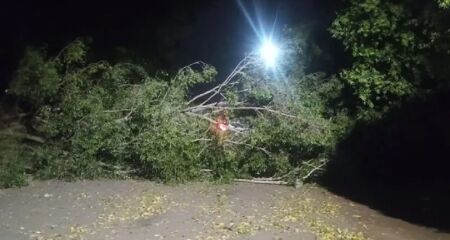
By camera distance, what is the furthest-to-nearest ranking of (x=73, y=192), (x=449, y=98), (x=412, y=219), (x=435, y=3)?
(x=449, y=98), (x=73, y=192), (x=412, y=219), (x=435, y=3)

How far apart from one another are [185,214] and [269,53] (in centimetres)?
439

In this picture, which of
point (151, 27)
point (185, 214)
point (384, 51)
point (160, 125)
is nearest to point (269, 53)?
point (384, 51)

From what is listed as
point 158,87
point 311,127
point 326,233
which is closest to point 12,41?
point 158,87

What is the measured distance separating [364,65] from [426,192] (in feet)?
8.63

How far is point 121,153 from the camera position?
1078cm

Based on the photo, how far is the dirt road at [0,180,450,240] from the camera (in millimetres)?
7418

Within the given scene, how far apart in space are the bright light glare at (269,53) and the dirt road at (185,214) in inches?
96.8

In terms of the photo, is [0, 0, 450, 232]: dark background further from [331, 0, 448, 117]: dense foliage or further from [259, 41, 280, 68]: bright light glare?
[259, 41, 280, 68]: bright light glare

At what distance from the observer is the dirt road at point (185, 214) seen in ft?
24.3

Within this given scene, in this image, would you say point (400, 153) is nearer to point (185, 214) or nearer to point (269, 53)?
point (269, 53)

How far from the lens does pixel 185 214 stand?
839 cm

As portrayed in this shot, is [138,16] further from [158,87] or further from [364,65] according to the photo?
[364,65]

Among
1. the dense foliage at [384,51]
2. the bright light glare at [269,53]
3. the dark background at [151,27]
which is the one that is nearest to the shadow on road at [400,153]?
the dense foliage at [384,51]

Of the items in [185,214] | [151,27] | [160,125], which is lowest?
[185,214]
